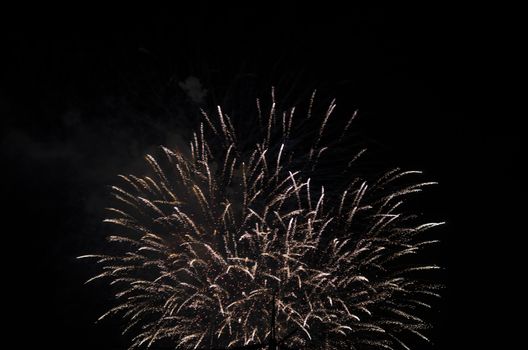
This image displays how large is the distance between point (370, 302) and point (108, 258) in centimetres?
772

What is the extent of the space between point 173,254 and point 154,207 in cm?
151

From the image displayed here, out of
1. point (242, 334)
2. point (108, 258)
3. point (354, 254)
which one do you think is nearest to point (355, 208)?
point (354, 254)

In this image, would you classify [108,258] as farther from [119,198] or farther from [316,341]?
[316,341]

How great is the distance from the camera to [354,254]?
16.6m

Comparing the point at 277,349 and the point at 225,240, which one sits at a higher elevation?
the point at 225,240

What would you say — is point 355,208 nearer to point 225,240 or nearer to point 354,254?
point 354,254

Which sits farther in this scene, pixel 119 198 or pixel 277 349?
pixel 119 198

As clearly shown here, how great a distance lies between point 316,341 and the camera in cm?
1652

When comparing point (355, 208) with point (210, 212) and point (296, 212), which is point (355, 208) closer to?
point (296, 212)

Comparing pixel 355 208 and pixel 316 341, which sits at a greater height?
pixel 355 208

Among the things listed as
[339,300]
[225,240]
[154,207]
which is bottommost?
[339,300]

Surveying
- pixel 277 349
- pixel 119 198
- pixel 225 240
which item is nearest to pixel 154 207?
pixel 119 198

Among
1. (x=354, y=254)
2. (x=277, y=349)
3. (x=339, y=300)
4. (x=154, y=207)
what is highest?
(x=154, y=207)

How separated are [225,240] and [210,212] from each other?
0.95 metres
